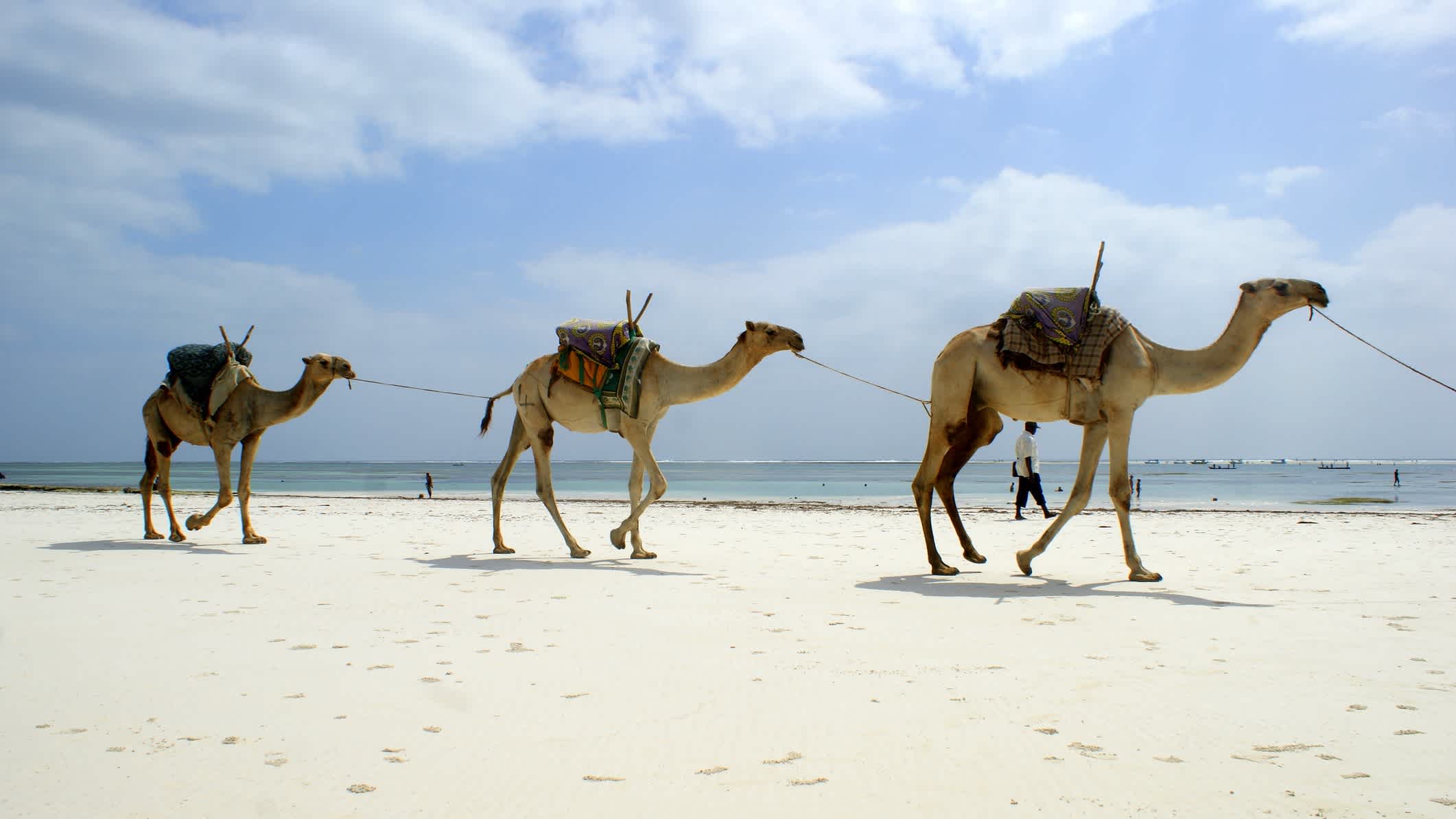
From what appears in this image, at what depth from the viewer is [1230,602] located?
273 inches

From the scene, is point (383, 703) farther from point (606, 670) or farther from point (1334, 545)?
point (1334, 545)

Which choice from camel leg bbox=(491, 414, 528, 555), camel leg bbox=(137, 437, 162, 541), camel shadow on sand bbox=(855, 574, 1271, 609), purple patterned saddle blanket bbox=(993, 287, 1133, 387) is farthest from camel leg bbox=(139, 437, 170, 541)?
purple patterned saddle blanket bbox=(993, 287, 1133, 387)

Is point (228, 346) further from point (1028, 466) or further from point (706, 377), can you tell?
point (1028, 466)

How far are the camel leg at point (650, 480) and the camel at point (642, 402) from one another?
0.03ft

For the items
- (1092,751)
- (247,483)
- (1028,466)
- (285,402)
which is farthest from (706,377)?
(1028,466)

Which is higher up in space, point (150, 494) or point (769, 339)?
point (769, 339)

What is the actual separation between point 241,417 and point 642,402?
585 centimetres

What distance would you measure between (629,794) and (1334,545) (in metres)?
11.3

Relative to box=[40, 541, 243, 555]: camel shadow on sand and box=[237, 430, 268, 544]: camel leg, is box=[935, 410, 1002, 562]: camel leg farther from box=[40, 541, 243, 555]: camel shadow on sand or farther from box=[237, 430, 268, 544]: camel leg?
box=[237, 430, 268, 544]: camel leg

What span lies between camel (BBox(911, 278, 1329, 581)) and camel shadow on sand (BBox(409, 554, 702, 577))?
2679 millimetres

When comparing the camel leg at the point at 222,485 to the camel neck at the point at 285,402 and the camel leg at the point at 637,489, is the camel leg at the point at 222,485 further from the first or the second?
the camel leg at the point at 637,489

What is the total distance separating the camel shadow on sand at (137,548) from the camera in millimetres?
10539

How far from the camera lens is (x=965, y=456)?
9.53 metres

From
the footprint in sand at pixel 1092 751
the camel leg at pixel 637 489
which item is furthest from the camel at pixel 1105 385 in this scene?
the footprint in sand at pixel 1092 751
